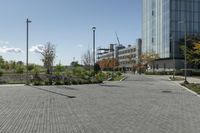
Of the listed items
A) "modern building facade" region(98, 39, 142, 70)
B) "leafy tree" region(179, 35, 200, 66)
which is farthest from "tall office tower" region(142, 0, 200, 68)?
"modern building facade" region(98, 39, 142, 70)

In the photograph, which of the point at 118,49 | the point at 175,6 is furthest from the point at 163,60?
the point at 118,49

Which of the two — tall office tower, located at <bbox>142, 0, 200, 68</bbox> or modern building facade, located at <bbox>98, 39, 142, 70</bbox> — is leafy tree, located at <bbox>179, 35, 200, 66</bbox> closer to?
tall office tower, located at <bbox>142, 0, 200, 68</bbox>

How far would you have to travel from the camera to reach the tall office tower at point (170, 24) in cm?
8906

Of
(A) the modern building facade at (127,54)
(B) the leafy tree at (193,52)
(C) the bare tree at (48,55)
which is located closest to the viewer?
(B) the leafy tree at (193,52)

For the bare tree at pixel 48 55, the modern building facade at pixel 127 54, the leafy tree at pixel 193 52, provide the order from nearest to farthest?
the leafy tree at pixel 193 52, the bare tree at pixel 48 55, the modern building facade at pixel 127 54

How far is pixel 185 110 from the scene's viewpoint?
1422 cm

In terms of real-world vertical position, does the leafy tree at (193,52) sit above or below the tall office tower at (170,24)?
below

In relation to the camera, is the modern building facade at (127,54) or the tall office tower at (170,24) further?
the modern building facade at (127,54)

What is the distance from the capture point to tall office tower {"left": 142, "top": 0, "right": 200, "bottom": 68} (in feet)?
292

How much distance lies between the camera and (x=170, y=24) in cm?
8869

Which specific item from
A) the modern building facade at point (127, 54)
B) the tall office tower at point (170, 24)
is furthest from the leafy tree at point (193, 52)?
the modern building facade at point (127, 54)

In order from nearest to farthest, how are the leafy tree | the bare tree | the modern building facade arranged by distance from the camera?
1. the leafy tree
2. the bare tree
3. the modern building facade

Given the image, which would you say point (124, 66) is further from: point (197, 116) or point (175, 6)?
point (197, 116)

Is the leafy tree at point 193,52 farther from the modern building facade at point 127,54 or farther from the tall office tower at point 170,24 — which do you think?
the modern building facade at point 127,54
